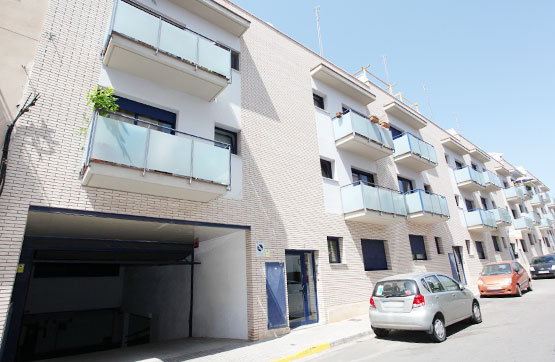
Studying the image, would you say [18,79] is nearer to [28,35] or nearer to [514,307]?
[28,35]

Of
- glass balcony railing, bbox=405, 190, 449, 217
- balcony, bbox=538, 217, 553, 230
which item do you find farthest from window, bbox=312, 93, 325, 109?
balcony, bbox=538, 217, 553, 230

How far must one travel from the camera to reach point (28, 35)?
7438 mm

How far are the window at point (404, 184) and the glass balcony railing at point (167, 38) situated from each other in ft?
40.3

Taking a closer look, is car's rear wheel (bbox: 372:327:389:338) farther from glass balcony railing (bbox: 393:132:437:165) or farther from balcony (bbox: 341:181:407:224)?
glass balcony railing (bbox: 393:132:437:165)

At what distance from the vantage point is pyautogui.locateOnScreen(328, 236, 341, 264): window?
11938 mm

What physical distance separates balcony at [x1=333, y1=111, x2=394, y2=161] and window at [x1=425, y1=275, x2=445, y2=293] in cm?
699

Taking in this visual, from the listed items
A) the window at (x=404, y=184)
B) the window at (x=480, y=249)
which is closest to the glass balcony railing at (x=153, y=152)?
the window at (x=404, y=184)

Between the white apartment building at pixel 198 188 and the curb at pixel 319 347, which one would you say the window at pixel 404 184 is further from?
the curb at pixel 319 347

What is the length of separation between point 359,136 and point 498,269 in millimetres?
9095

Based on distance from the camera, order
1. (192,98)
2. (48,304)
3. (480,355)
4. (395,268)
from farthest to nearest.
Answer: (48,304)
(395,268)
(192,98)
(480,355)

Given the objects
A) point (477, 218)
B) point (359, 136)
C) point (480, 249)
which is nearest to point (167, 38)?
point (359, 136)

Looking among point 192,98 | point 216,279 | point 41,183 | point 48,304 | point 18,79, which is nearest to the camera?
point 41,183

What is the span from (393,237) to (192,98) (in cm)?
1107

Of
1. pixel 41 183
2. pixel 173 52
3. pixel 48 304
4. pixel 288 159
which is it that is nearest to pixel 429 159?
pixel 288 159
